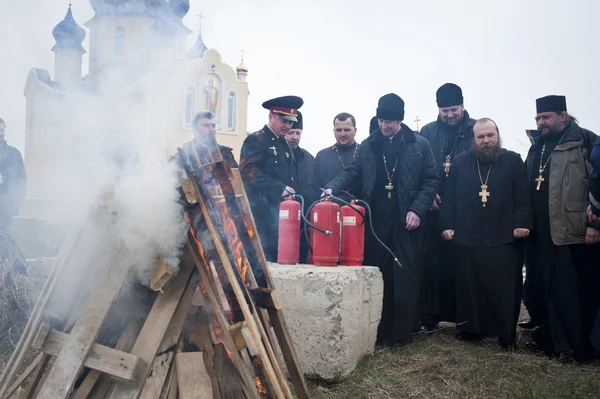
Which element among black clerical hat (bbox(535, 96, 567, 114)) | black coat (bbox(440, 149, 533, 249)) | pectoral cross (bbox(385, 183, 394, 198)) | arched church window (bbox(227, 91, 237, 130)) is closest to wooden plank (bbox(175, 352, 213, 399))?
pectoral cross (bbox(385, 183, 394, 198))

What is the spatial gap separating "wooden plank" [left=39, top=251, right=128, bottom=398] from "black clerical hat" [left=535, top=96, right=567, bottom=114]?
478 cm

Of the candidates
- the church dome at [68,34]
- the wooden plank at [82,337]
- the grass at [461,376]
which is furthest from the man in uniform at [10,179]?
the grass at [461,376]

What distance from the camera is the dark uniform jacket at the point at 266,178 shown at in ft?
19.7

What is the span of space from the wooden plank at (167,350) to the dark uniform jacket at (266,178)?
2.80 meters

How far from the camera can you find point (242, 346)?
9.78 feet

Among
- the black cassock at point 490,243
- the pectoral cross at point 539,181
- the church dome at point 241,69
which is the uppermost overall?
the church dome at point 241,69

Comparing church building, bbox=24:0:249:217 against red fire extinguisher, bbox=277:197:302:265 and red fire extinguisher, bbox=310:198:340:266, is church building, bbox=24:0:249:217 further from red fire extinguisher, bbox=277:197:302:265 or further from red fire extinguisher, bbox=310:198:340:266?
red fire extinguisher, bbox=310:198:340:266

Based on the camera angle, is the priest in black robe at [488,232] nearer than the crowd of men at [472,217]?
No

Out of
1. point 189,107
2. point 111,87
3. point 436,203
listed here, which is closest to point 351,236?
point 436,203

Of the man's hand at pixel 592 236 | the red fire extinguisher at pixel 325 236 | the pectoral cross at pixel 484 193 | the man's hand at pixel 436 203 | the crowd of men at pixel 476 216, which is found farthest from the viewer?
the man's hand at pixel 436 203

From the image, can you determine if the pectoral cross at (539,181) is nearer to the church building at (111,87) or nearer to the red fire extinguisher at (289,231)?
the red fire extinguisher at (289,231)

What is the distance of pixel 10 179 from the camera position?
6777 millimetres

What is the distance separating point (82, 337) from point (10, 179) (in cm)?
465

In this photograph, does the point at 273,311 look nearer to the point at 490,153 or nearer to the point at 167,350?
the point at 167,350
